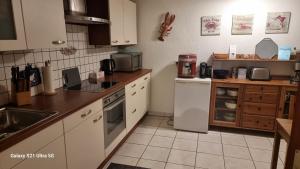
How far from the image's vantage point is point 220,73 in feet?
10.3

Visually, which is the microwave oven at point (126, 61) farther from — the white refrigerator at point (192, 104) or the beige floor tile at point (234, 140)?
the beige floor tile at point (234, 140)

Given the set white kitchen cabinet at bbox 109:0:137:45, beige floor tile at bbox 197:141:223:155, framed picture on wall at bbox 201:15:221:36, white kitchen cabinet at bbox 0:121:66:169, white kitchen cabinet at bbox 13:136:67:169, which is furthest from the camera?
framed picture on wall at bbox 201:15:221:36

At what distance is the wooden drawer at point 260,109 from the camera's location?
291 centimetres

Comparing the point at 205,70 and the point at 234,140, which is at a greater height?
the point at 205,70

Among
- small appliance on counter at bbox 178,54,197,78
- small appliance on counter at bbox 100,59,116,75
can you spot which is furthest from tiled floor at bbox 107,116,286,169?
small appliance on counter at bbox 100,59,116,75

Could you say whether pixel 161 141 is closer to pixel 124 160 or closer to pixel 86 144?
pixel 124 160

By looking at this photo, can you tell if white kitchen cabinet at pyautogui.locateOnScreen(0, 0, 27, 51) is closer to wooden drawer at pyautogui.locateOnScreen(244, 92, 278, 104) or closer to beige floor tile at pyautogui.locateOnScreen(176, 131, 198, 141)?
beige floor tile at pyautogui.locateOnScreen(176, 131, 198, 141)

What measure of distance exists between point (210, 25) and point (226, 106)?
1295 millimetres

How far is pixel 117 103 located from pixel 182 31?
1763 mm

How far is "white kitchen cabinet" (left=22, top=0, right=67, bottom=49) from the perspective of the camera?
1465 mm

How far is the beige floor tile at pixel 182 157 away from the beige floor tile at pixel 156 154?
0.23ft

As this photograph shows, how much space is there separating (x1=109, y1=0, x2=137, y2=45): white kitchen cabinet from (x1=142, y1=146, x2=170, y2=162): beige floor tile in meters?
1.49

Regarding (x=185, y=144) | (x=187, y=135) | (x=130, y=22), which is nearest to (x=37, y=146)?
(x=185, y=144)

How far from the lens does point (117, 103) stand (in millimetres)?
2395
